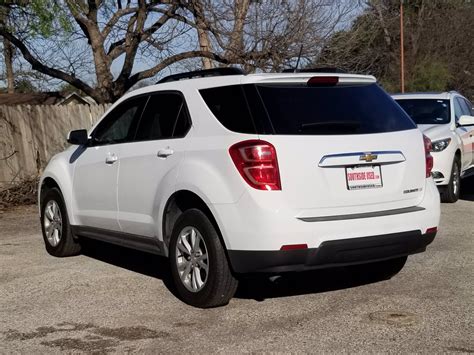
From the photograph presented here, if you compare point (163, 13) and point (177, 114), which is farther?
point (163, 13)

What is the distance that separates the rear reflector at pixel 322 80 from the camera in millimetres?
5418

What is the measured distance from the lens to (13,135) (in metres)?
13.0

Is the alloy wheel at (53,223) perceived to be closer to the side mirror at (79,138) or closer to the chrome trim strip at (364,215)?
the side mirror at (79,138)

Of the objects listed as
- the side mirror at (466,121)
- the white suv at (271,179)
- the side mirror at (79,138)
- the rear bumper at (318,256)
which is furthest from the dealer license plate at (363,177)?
the side mirror at (466,121)

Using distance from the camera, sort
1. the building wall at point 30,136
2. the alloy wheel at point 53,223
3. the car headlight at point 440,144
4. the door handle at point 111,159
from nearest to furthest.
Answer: the door handle at point 111,159
the alloy wheel at point 53,223
the car headlight at point 440,144
the building wall at point 30,136

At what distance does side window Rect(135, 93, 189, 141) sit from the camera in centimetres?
581

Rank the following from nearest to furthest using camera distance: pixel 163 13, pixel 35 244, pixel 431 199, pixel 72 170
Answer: pixel 431 199
pixel 72 170
pixel 35 244
pixel 163 13

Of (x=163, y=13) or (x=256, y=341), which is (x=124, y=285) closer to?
(x=256, y=341)

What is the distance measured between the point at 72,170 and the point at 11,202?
5.59 metres

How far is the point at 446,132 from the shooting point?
428 inches

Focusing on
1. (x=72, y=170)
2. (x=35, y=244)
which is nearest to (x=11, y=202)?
(x=35, y=244)

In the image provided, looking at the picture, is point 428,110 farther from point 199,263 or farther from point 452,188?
point 199,263

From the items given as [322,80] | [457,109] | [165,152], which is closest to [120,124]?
[165,152]

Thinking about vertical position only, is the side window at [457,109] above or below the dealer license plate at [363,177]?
below
